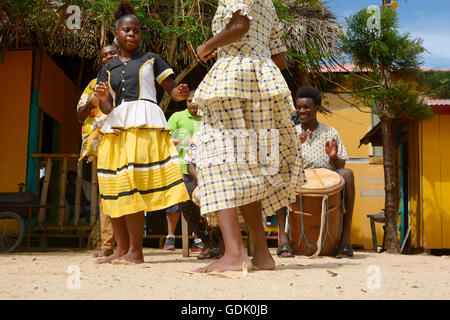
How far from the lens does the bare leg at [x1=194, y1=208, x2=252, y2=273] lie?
9.14 ft

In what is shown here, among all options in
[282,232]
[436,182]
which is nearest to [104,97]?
[282,232]

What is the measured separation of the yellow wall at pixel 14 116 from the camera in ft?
26.4

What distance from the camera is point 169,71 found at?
12.3 ft

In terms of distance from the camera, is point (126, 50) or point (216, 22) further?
point (126, 50)

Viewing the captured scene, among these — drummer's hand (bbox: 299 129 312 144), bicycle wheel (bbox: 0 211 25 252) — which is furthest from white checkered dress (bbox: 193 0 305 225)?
bicycle wheel (bbox: 0 211 25 252)

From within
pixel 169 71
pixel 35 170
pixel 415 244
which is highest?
pixel 169 71

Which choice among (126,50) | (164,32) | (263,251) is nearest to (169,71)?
(126,50)

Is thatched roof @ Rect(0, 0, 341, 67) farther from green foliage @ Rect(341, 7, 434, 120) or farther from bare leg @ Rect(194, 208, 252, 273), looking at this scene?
A: bare leg @ Rect(194, 208, 252, 273)

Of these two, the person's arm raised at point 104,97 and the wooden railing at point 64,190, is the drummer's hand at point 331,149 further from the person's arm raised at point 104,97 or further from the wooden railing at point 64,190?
the wooden railing at point 64,190

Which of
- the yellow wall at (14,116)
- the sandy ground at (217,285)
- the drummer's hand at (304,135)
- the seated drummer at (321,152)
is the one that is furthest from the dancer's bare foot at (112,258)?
the yellow wall at (14,116)

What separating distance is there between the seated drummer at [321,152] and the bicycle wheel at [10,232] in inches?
128

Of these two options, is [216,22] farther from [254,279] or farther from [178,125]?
[178,125]

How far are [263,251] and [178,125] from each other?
2.69 m

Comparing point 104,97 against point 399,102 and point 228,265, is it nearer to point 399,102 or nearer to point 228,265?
point 228,265
